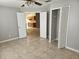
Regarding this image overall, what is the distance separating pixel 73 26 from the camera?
4.03 metres

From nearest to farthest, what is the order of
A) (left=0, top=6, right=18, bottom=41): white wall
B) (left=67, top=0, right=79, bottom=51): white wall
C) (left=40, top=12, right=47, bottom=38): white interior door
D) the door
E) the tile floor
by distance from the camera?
1. the tile floor
2. (left=67, top=0, right=79, bottom=51): white wall
3. (left=0, top=6, right=18, bottom=41): white wall
4. the door
5. (left=40, top=12, right=47, bottom=38): white interior door

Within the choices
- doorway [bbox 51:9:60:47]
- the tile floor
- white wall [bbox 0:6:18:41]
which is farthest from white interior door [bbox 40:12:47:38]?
white wall [bbox 0:6:18:41]

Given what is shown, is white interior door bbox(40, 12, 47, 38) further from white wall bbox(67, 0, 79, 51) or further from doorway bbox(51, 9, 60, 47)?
white wall bbox(67, 0, 79, 51)

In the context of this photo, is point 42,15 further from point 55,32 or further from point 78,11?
→ point 78,11

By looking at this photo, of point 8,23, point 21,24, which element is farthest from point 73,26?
point 8,23

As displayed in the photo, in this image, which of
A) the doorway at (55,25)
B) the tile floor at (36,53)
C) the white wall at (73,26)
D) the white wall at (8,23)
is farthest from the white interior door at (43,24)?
the white wall at (73,26)

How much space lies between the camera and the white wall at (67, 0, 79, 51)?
384cm

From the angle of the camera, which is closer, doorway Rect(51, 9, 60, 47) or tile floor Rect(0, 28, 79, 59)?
tile floor Rect(0, 28, 79, 59)

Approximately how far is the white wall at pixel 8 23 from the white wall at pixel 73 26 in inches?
153

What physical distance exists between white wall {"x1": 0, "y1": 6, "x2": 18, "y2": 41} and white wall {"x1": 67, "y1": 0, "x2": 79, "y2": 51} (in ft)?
12.7

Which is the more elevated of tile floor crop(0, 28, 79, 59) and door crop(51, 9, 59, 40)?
door crop(51, 9, 59, 40)

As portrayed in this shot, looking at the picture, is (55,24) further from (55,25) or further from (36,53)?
(36,53)

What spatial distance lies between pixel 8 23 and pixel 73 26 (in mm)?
4220

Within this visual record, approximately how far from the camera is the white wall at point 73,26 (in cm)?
384
